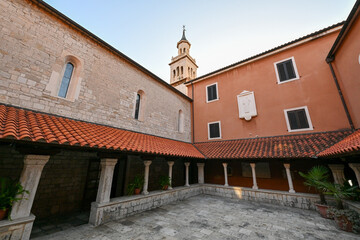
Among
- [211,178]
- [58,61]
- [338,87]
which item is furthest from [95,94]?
[338,87]

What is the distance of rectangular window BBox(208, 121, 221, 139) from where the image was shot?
1246 centimetres

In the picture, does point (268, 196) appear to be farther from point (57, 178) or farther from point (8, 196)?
point (57, 178)

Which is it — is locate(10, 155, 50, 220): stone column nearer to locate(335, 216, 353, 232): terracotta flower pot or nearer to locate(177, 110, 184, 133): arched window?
locate(335, 216, 353, 232): terracotta flower pot

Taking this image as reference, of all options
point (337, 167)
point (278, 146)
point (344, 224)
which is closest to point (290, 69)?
point (278, 146)

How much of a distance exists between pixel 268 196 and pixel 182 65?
2137cm

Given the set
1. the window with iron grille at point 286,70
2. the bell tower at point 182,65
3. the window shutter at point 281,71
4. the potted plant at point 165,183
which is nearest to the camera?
the potted plant at point 165,183

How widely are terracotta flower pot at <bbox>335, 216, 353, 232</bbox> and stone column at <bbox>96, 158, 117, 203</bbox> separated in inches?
311

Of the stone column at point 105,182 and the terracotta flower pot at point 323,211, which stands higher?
the stone column at point 105,182

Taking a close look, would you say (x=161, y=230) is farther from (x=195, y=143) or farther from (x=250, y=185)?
(x=195, y=143)

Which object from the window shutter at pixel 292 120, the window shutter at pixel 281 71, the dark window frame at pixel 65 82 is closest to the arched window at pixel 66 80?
the dark window frame at pixel 65 82

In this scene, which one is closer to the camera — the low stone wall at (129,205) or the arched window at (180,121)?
the low stone wall at (129,205)

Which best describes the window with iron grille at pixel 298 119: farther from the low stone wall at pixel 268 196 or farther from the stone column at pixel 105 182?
the stone column at pixel 105 182

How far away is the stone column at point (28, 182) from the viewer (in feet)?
12.2

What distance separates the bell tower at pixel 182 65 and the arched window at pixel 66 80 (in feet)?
54.9
